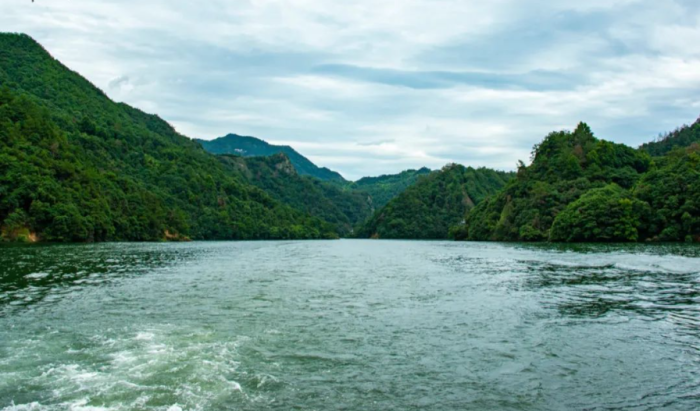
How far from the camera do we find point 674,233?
99.4 meters

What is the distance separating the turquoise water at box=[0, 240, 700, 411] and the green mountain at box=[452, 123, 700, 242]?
82.4 meters

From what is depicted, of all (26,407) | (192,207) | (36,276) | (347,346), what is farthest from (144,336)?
(192,207)

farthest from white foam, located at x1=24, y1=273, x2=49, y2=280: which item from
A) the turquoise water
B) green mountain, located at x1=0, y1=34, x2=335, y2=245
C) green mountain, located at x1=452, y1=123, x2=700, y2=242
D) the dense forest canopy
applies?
green mountain, located at x1=452, y1=123, x2=700, y2=242

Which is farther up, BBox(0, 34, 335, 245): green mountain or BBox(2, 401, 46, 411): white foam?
BBox(0, 34, 335, 245): green mountain

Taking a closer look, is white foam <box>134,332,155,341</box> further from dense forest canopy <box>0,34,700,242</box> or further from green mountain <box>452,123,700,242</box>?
green mountain <box>452,123,700,242</box>

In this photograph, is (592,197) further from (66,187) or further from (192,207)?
(192,207)

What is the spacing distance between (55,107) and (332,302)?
195 metres

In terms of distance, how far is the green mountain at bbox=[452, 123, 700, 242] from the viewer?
103644mm

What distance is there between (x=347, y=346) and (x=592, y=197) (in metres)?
113

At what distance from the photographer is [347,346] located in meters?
16.4

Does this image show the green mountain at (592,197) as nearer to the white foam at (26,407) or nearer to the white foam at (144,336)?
the white foam at (144,336)

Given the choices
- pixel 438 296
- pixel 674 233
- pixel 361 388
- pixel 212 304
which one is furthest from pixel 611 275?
pixel 674 233

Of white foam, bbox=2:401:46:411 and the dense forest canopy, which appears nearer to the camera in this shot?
white foam, bbox=2:401:46:411

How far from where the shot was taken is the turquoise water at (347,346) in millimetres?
11555
